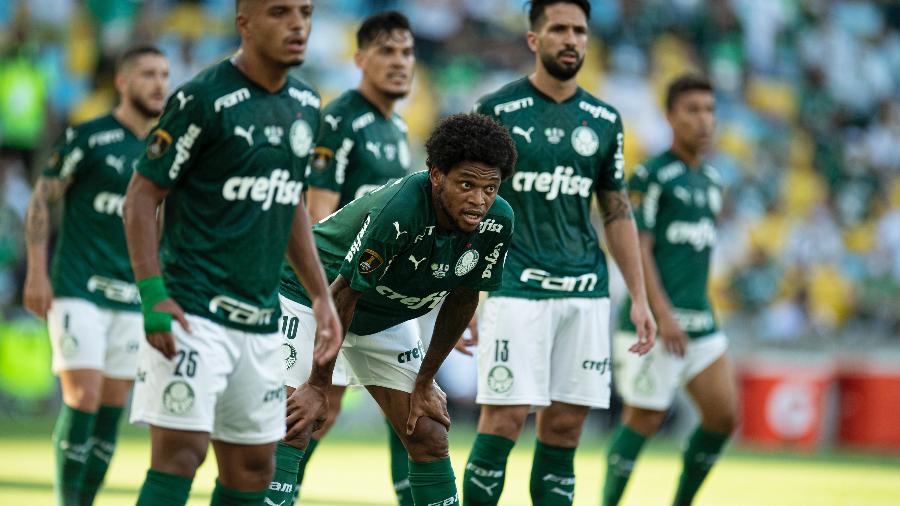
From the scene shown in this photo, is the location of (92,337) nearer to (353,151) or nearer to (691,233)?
(353,151)

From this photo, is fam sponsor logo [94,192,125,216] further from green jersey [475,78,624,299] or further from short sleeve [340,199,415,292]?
short sleeve [340,199,415,292]

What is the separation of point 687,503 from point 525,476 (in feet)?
10.2

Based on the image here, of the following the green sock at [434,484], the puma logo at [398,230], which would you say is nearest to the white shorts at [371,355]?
the green sock at [434,484]

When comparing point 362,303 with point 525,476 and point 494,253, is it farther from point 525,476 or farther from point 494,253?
point 525,476

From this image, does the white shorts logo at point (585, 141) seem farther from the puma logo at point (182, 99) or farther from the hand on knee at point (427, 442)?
the puma logo at point (182, 99)

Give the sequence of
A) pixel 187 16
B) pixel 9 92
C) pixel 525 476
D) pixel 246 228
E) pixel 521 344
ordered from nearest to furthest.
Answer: pixel 246 228, pixel 521 344, pixel 525 476, pixel 9 92, pixel 187 16

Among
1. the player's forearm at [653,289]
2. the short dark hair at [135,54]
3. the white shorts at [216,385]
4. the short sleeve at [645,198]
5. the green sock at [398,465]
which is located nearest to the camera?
the white shorts at [216,385]

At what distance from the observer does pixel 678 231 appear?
9133mm

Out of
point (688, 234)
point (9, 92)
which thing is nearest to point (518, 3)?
point (9, 92)

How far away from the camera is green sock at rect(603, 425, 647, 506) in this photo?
8.57m

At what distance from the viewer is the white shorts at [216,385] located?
4.75 metres

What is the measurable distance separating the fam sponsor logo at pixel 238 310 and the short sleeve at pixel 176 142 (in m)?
0.46

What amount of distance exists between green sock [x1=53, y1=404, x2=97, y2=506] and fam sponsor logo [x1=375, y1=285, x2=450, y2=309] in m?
2.64

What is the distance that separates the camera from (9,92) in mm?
15727
